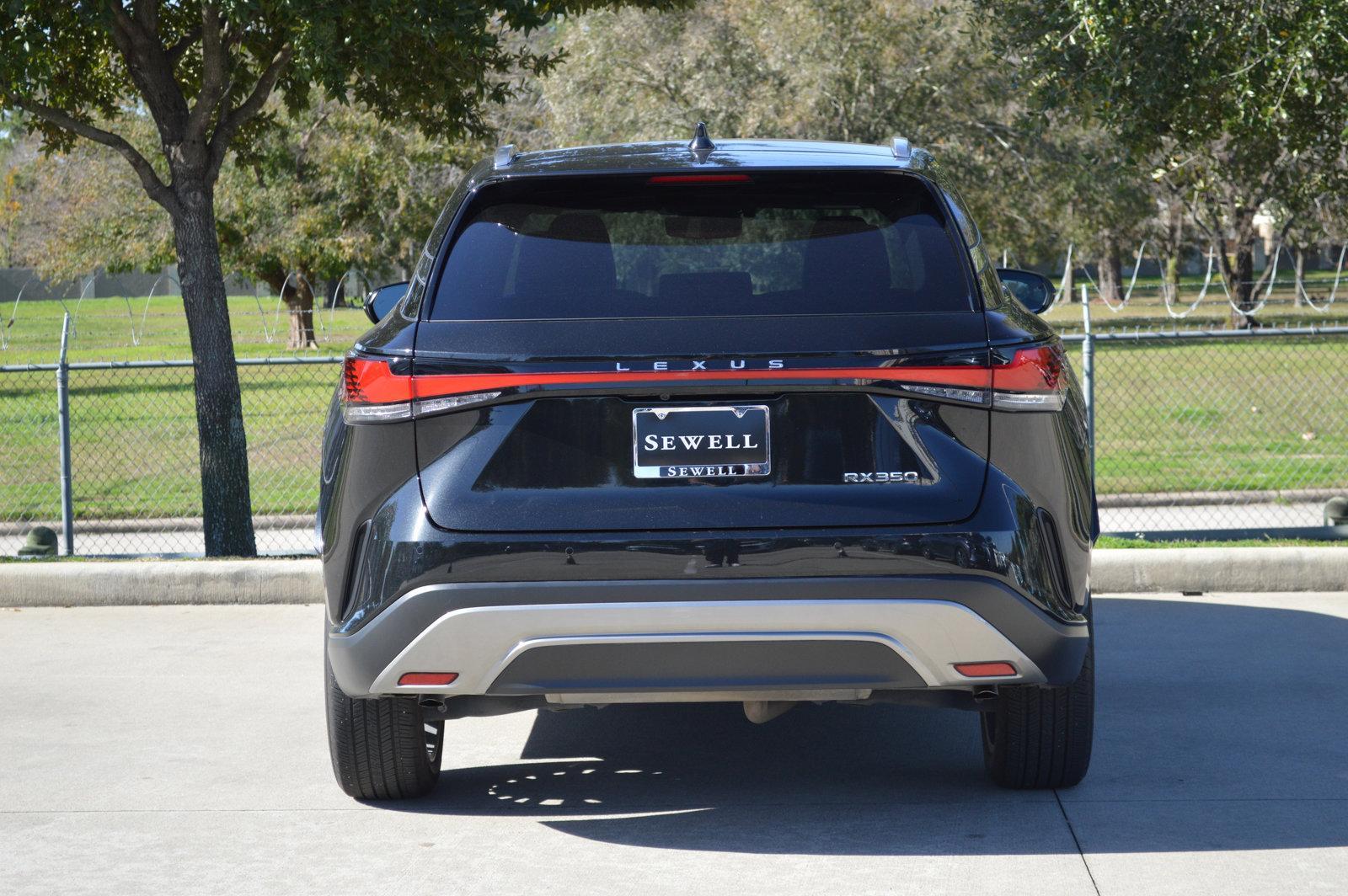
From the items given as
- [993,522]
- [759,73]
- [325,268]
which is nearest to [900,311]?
[993,522]

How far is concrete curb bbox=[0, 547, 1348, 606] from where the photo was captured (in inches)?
307

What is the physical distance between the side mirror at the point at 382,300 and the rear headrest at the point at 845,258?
1.87m

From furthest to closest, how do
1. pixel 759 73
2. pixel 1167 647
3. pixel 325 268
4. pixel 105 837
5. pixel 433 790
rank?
1. pixel 325 268
2. pixel 759 73
3. pixel 1167 647
4. pixel 433 790
5. pixel 105 837

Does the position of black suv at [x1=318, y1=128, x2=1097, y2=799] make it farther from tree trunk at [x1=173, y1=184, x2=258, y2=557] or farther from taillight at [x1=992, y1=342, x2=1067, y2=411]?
tree trunk at [x1=173, y1=184, x2=258, y2=557]

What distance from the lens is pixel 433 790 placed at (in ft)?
16.0

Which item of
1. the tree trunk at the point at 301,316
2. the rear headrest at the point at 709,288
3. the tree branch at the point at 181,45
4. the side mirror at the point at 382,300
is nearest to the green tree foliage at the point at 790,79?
the tree trunk at the point at 301,316

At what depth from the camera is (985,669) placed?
3.96 m

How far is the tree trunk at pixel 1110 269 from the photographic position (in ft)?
171

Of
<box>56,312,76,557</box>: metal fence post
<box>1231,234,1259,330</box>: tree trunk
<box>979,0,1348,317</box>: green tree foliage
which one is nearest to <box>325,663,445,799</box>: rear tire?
<box>56,312,76,557</box>: metal fence post

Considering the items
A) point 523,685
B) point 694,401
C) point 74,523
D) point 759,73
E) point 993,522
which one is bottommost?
point 74,523

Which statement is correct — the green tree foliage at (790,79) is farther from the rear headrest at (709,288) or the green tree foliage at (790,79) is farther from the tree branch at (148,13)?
the rear headrest at (709,288)

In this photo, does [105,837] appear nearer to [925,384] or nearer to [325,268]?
[925,384]

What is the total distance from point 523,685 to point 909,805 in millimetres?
1377

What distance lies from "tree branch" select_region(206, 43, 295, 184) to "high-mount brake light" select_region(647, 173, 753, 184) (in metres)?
5.44
